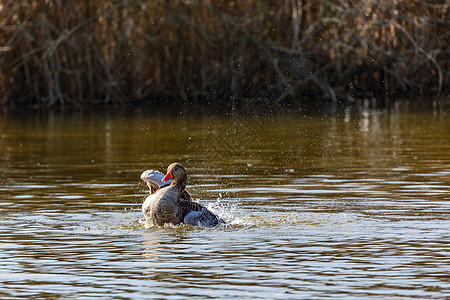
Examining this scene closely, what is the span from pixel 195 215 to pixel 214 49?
18195 millimetres

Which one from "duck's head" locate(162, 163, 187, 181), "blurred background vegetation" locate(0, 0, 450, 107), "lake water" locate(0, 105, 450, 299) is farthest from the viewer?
"blurred background vegetation" locate(0, 0, 450, 107)

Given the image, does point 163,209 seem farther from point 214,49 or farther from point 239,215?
point 214,49

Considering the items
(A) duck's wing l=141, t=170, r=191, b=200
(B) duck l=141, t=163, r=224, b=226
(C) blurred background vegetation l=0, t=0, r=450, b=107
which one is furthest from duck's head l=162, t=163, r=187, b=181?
(C) blurred background vegetation l=0, t=0, r=450, b=107

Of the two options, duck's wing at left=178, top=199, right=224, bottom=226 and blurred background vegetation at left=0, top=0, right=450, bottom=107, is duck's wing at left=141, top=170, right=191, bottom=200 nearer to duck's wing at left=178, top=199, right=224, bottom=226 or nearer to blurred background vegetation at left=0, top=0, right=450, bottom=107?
duck's wing at left=178, top=199, right=224, bottom=226

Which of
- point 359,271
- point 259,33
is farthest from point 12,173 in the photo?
point 259,33

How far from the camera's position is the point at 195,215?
1070 centimetres

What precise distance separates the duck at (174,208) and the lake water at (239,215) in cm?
12

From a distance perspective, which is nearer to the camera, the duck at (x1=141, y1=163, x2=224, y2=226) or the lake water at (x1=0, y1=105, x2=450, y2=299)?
the lake water at (x1=0, y1=105, x2=450, y2=299)

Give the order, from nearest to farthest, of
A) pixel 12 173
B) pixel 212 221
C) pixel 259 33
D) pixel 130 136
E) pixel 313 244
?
pixel 313 244, pixel 212 221, pixel 12 173, pixel 130 136, pixel 259 33

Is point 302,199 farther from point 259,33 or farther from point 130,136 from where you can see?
point 259,33

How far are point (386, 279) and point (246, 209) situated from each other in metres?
3.85

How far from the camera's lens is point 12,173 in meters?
15.6

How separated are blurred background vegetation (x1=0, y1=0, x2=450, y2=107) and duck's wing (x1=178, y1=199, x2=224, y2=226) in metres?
16.3

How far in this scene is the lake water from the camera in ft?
26.7
